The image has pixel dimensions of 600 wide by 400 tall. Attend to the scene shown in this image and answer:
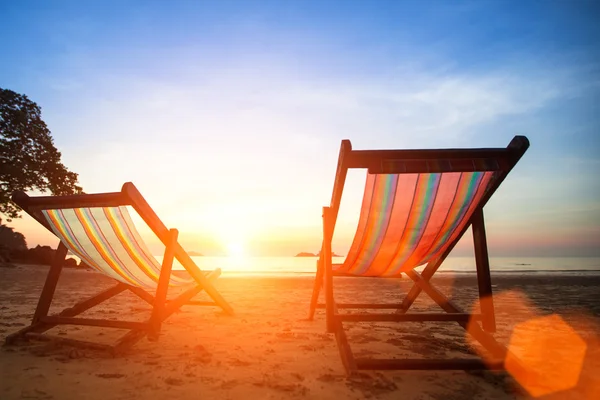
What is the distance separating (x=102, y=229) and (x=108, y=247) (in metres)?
0.24

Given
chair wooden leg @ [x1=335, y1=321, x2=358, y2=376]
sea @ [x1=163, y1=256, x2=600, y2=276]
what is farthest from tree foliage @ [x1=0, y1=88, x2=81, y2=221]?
chair wooden leg @ [x1=335, y1=321, x2=358, y2=376]

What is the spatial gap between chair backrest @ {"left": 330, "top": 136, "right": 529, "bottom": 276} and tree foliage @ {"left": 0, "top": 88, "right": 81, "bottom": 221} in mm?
19945

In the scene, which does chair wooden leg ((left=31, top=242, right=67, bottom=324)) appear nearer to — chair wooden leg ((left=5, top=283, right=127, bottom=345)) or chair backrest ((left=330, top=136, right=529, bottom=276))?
chair wooden leg ((left=5, top=283, right=127, bottom=345))

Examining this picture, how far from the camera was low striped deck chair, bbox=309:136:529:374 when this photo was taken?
90.6 inches

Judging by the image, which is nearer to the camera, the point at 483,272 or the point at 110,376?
the point at 110,376

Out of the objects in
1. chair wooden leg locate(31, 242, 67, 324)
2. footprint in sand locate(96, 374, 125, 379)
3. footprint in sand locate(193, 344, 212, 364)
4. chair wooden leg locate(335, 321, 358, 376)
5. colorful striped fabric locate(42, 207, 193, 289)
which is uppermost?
colorful striped fabric locate(42, 207, 193, 289)

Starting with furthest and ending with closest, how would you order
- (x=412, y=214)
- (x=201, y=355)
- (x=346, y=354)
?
(x=201, y=355)
(x=412, y=214)
(x=346, y=354)

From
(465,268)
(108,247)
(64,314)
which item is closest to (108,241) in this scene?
(108,247)

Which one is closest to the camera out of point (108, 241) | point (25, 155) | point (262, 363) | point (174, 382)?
point (174, 382)

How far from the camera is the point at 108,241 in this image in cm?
328

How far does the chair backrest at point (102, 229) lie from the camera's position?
9.58 ft

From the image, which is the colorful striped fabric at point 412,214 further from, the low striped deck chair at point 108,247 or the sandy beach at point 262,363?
the low striped deck chair at point 108,247

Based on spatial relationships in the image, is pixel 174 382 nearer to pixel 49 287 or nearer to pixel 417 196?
pixel 49 287

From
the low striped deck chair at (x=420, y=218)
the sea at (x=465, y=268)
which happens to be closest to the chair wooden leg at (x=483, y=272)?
the low striped deck chair at (x=420, y=218)
